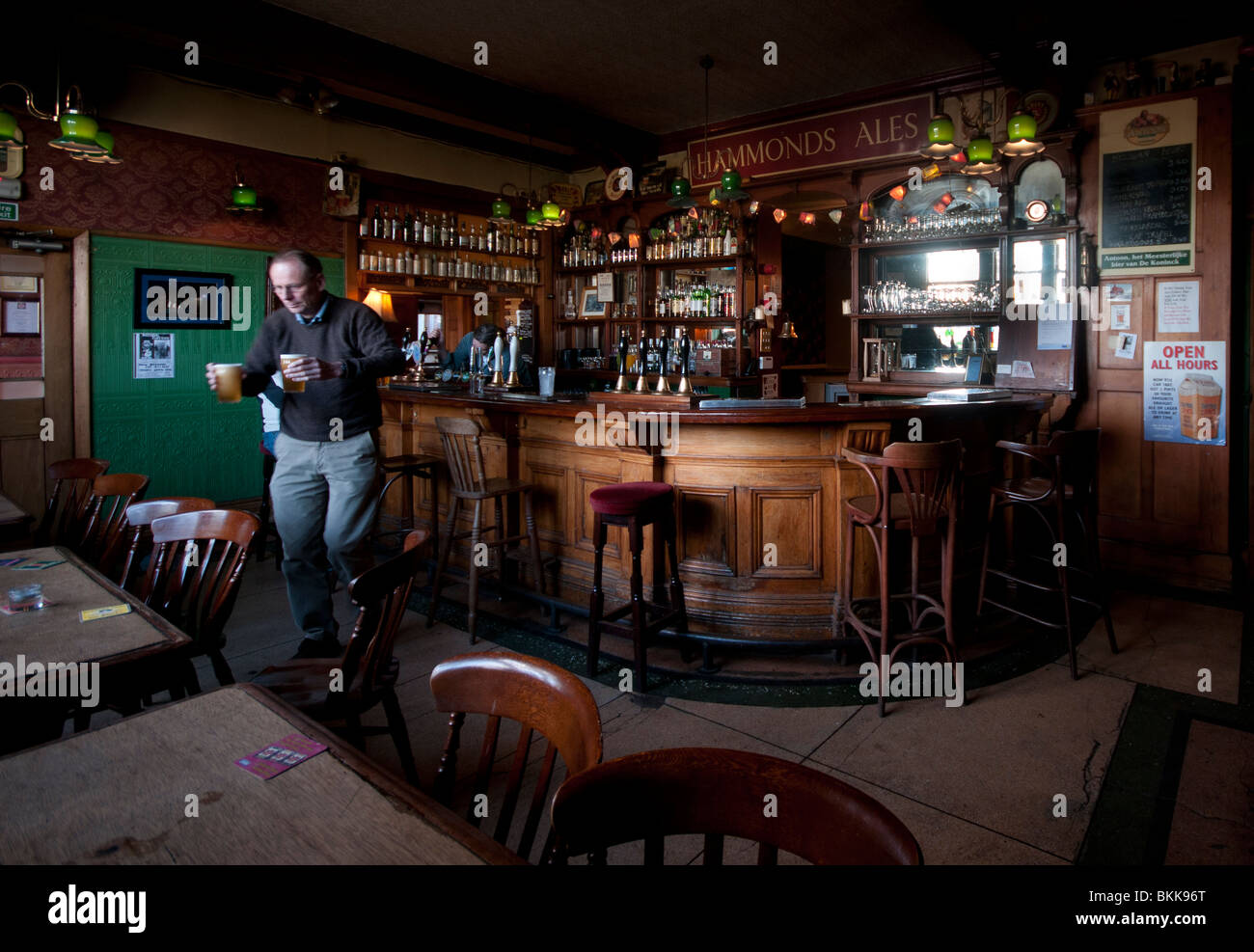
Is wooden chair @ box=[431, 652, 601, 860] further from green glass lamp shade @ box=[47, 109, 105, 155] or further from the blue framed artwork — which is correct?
the blue framed artwork

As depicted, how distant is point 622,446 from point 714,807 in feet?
10.3

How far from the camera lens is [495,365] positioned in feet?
18.7

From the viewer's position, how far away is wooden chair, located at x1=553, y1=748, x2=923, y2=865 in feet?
3.06

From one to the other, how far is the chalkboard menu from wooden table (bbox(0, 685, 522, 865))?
5.92 m

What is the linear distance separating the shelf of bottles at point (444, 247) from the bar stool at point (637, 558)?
17.1 feet

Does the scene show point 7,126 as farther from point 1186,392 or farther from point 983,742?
point 1186,392

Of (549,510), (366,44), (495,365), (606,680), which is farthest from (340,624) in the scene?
(366,44)

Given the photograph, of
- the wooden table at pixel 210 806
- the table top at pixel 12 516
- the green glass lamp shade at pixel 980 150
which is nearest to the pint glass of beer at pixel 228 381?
the table top at pixel 12 516

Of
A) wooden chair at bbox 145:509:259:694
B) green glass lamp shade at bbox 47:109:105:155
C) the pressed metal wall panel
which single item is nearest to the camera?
wooden chair at bbox 145:509:259:694

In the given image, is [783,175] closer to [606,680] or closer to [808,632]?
[808,632]

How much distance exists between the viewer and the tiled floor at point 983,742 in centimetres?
244

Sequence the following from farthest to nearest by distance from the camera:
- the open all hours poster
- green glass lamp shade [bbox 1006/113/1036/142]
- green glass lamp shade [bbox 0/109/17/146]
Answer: the open all hours poster, green glass lamp shade [bbox 1006/113/1036/142], green glass lamp shade [bbox 0/109/17/146]

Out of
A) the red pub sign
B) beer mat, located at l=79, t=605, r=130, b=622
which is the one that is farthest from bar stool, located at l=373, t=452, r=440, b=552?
the red pub sign
